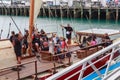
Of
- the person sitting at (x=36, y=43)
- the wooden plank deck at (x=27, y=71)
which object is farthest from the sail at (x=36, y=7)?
the wooden plank deck at (x=27, y=71)

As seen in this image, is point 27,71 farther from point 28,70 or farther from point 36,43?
point 36,43

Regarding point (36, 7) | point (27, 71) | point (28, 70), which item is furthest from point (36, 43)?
point (27, 71)

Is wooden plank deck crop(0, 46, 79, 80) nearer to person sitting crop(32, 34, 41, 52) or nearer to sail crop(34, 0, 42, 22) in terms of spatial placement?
person sitting crop(32, 34, 41, 52)

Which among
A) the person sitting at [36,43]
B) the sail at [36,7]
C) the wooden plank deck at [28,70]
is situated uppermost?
the sail at [36,7]

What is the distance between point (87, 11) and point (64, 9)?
811cm

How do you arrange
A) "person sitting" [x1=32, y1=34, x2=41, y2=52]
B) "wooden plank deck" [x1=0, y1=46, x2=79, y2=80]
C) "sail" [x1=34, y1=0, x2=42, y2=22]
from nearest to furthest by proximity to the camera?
"wooden plank deck" [x1=0, y1=46, x2=79, y2=80] < "sail" [x1=34, y1=0, x2=42, y2=22] < "person sitting" [x1=32, y1=34, x2=41, y2=52]

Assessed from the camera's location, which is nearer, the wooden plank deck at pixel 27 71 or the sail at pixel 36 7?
the wooden plank deck at pixel 27 71

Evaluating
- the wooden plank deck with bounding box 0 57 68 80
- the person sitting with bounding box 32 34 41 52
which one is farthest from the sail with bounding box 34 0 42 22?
the wooden plank deck with bounding box 0 57 68 80

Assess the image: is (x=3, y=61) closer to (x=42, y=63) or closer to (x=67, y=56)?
(x=42, y=63)

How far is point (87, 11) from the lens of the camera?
95.1 m

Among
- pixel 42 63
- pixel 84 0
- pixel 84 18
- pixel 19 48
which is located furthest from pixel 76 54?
pixel 84 0

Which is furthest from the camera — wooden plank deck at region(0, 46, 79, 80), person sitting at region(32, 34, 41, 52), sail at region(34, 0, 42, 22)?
person sitting at region(32, 34, 41, 52)

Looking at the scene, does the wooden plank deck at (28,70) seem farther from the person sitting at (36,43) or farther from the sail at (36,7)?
the sail at (36,7)

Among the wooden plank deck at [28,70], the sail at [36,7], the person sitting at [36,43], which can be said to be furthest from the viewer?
the person sitting at [36,43]
